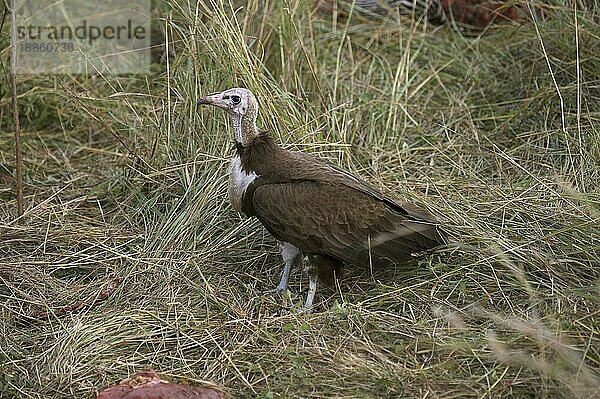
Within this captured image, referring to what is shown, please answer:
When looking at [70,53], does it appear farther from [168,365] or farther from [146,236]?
[168,365]

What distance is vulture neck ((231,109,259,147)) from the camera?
3906 millimetres

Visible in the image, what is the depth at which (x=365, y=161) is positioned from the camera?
15.6ft

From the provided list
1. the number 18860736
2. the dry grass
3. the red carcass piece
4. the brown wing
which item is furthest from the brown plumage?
the number 18860736

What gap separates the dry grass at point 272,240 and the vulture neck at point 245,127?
1.59ft

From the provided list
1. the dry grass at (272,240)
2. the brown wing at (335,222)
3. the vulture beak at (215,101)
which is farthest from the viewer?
the vulture beak at (215,101)

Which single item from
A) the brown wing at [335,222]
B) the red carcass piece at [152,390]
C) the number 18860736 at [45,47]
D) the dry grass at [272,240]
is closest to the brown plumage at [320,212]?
the brown wing at [335,222]

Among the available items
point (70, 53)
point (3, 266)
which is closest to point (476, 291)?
point (3, 266)

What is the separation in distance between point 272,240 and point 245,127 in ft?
1.99

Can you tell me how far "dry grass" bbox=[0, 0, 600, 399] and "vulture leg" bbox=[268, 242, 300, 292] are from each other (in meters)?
0.10

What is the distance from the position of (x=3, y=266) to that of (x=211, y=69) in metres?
1.45

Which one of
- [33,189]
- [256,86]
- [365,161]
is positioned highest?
[256,86]

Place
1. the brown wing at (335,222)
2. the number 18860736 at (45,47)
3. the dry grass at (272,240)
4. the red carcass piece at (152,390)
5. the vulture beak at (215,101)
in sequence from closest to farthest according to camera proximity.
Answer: the red carcass piece at (152,390)
the dry grass at (272,240)
the brown wing at (335,222)
the vulture beak at (215,101)
the number 18860736 at (45,47)

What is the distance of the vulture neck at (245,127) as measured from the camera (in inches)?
154

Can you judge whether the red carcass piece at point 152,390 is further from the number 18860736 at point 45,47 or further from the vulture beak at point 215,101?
the number 18860736 at point 45,47
